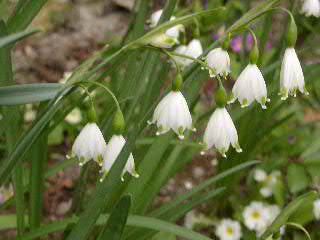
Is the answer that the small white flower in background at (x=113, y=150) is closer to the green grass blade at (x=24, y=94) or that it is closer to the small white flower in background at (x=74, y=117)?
the green grass blade at (x=24, y=94)

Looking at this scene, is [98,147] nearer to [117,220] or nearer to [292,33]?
[117,220]

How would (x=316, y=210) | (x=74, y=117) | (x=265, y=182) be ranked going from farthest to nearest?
(x=74, y=117)
(x=265, y=182)
(x=316, y=210)

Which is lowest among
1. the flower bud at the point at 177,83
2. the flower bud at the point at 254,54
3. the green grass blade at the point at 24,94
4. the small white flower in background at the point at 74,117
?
the small white flower in background at the point at 74,117

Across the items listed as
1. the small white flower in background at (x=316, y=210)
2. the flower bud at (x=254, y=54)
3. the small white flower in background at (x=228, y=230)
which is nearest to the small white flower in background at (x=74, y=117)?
the small white flower in background at (x=228, y=230)

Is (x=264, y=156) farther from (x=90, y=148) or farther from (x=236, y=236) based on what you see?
(x=90, y=148)

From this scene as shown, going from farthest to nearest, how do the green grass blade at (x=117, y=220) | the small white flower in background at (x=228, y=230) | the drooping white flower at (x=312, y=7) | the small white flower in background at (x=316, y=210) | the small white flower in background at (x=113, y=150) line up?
the small white flower in background at (x=228, y=230) < the small white flower in background at (x=316, y=210) < the drooping white flower at (x=312, y=7) < the small white flower in background at (x=113, y=150) < the green grass blade at (x=117, y=220)

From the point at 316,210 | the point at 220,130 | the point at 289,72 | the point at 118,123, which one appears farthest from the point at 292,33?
the point at 316,210
